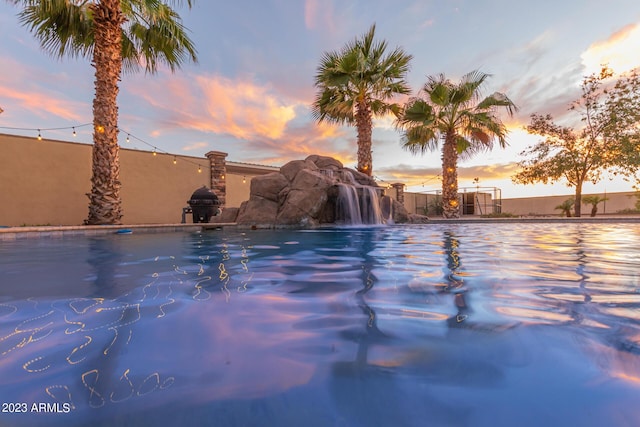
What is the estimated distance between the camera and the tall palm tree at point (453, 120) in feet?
45.8

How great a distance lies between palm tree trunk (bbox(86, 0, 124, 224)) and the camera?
28.9 feet

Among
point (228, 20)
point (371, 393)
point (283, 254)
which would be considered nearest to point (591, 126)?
point (228, 20)

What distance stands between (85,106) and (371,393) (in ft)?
49.7

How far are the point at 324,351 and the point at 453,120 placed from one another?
51.9 ft

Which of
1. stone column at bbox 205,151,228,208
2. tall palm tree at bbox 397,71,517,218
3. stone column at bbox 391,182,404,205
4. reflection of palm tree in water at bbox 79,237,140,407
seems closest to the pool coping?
stone column at bbox 205,151,228,208

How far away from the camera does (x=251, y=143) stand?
1866 centimetres

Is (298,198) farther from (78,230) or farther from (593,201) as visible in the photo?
(593,201)

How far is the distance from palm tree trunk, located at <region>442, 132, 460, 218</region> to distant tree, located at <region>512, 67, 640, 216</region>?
13.8 ft

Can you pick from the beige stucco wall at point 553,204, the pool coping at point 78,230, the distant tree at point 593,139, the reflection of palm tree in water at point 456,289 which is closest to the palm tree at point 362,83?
the pool coping at point 78,230

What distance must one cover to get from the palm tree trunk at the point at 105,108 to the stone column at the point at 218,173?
586 centimetres

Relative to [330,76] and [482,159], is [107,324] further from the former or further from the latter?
[482,159]

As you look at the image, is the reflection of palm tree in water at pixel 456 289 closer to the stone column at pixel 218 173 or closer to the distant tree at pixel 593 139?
the stone column at pixel 218 173

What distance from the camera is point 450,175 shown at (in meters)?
15.4

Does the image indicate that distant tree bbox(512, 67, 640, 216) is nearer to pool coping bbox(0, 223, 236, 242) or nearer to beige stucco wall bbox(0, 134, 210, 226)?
pool coping bbox(0, 223, 236, 242)
